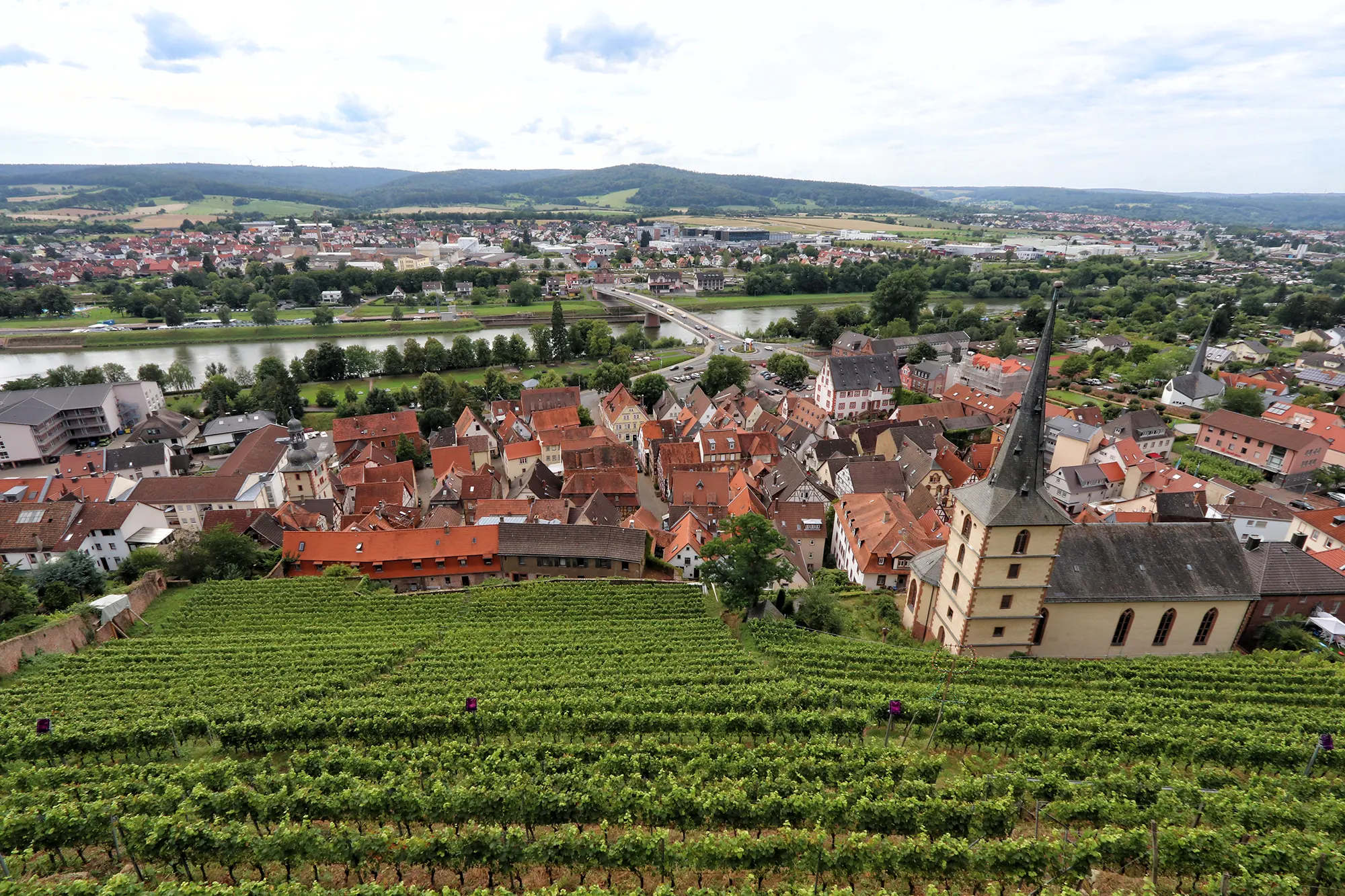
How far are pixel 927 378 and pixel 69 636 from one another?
9975cm

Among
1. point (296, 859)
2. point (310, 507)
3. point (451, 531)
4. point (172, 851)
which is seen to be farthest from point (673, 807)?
point (310, 507)

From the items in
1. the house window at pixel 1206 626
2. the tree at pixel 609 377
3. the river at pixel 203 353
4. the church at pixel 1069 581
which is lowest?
the river at pixel 203 353

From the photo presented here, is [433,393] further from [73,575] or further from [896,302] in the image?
[896,302]

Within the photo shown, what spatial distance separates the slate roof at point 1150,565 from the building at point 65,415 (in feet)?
Answer: 336

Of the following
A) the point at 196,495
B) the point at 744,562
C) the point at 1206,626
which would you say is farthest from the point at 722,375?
the point at 1206,626

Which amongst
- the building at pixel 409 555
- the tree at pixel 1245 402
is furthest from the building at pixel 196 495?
the tree at pixel 1245 402

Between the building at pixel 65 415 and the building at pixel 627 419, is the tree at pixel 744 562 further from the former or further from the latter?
the building at pixel 65 415

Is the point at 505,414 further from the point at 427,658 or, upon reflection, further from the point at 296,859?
the point at 296,859

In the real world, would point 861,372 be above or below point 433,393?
above

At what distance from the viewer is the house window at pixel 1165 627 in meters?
33.4

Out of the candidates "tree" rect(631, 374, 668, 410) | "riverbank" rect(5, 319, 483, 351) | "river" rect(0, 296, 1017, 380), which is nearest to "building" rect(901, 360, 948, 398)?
"tree" rect(631, 374, 668, 410)

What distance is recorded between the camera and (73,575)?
4278 cm

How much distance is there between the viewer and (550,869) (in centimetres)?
1959

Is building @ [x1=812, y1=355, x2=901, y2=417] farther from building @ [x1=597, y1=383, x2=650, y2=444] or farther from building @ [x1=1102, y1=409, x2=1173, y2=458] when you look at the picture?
building @ [x1=597, y1=383, x2=650, y2=444]
